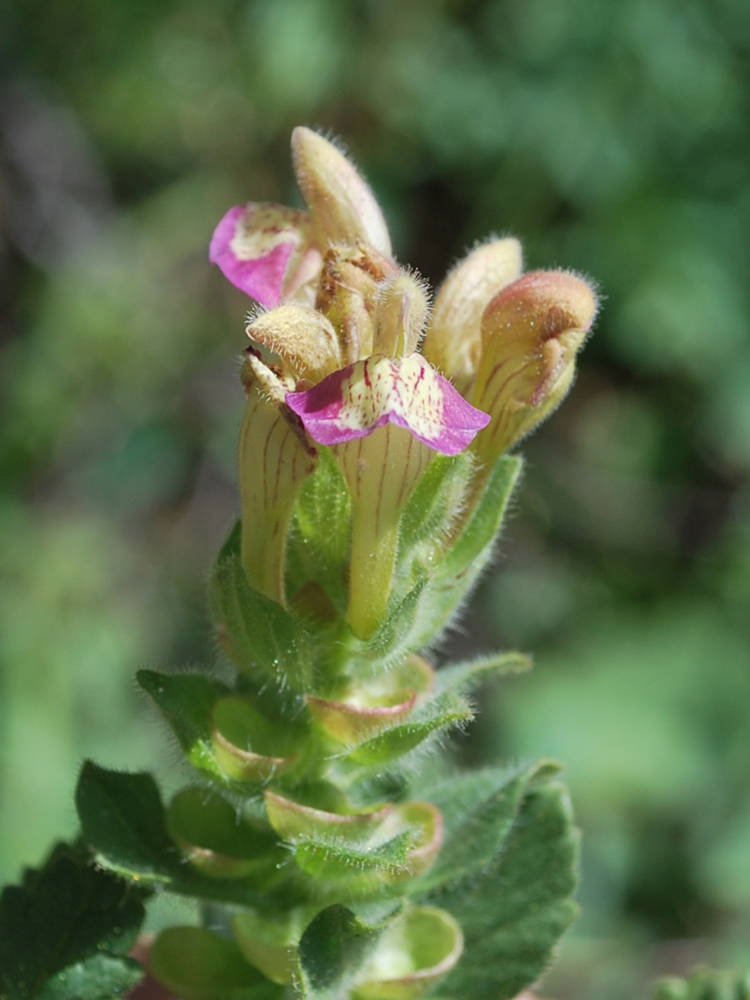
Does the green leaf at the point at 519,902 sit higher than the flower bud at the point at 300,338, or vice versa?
the flower bud at the point at 300,338

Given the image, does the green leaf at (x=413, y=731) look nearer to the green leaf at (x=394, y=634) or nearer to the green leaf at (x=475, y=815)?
the green leaf at (x=394, y=634)

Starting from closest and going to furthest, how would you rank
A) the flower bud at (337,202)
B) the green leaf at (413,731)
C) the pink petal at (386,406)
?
the pink petal at (386,406) → the green leaf at (413,731) → the flower bud at (337,202)

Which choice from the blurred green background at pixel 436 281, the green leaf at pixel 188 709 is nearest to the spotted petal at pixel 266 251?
the green leaf at pixel 188 709

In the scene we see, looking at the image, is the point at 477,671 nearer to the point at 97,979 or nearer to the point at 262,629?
the point at 262,629

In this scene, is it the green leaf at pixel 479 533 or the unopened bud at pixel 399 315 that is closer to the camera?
the unopened bud at pixel 399 315

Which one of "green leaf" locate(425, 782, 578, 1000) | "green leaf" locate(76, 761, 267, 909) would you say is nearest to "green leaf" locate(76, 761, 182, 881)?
"green leaf" locate(76, 761, 267, 909)

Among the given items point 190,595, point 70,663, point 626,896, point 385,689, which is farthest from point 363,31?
point 385,689

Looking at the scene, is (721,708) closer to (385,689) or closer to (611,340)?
(611,340)
